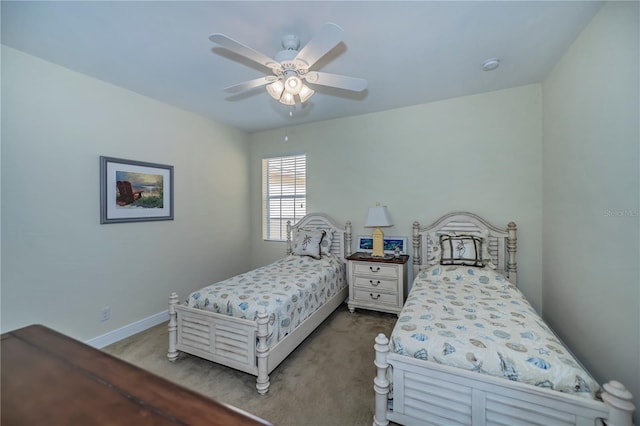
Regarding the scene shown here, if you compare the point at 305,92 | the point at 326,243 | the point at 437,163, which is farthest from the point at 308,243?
the point at 305,92

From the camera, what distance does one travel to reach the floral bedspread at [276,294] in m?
2.08

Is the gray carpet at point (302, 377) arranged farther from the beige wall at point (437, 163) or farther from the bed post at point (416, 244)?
the beige wall at point (437, 163)

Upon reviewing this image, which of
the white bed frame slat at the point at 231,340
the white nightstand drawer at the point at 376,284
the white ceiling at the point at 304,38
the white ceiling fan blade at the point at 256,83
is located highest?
the white ceiling at the point at 304,38

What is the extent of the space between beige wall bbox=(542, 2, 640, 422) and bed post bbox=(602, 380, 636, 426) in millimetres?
554

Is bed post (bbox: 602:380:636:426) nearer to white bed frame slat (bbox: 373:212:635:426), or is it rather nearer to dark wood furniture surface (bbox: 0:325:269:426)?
white bed frame slat (bbox: 373:212:635:426)

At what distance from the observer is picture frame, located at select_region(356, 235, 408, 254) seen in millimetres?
3422

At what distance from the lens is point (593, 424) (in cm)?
116

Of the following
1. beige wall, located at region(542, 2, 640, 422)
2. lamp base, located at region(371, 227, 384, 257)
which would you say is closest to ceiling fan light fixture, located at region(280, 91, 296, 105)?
lamp base, located at region(371, 227, 384, 257)

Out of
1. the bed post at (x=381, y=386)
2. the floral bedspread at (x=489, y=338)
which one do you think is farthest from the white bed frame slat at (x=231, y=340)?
the floral bedspread at (x=489, y=338)

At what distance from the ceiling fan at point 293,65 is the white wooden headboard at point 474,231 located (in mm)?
2006

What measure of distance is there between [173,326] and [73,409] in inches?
Result: 77.5

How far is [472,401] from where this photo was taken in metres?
1.36

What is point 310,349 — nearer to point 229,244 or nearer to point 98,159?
point 229,244

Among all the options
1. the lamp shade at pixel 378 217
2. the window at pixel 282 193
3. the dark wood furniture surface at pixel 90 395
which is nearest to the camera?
the dark wood furniture surface at pixel 90 395
